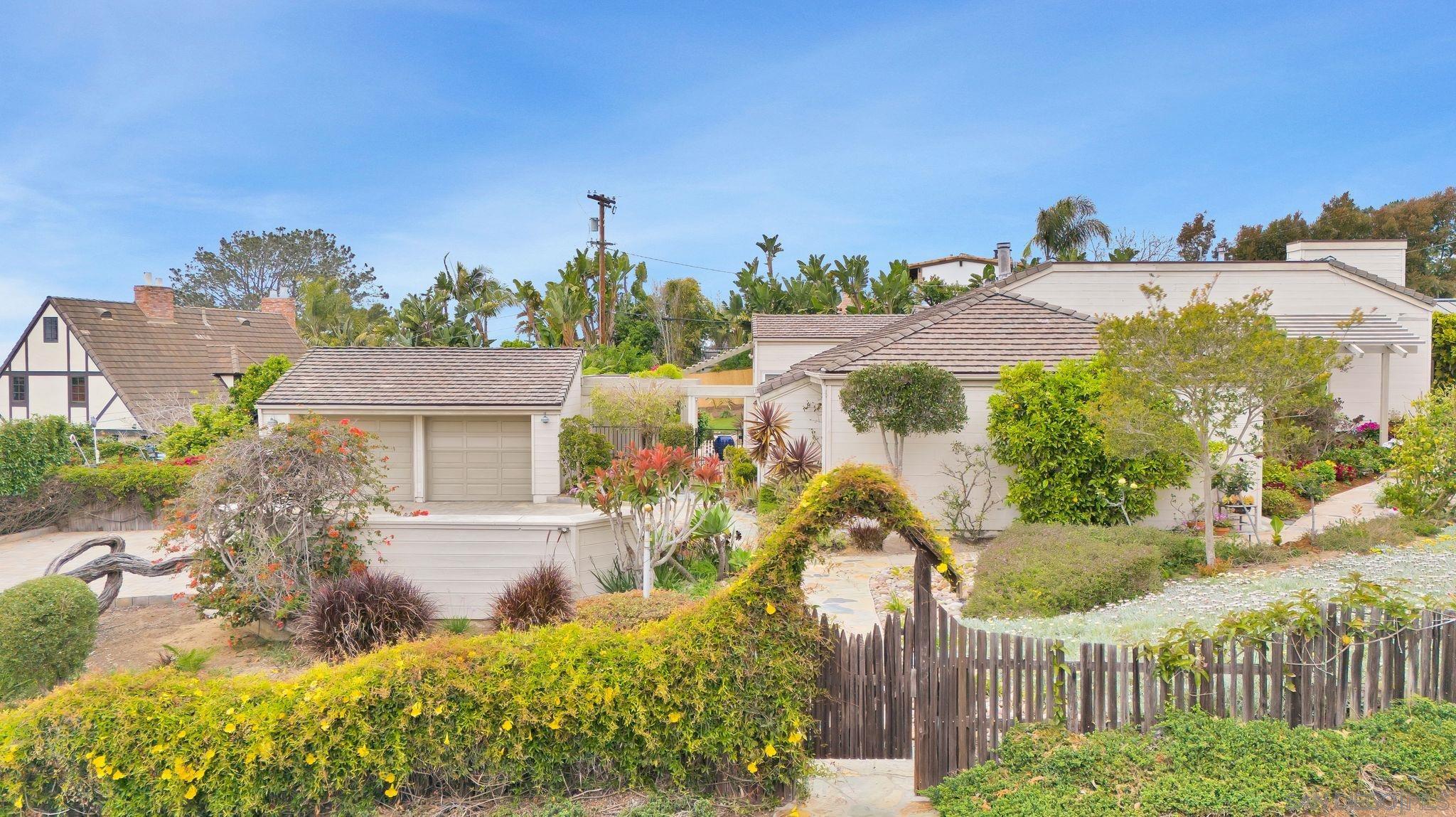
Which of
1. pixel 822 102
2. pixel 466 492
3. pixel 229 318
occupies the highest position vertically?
pixel 822 102

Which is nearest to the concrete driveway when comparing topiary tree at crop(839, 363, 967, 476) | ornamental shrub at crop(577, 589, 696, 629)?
ornamental shrub at crop(577, 589, 696, 629)

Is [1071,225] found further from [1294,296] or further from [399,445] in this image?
[399,445]

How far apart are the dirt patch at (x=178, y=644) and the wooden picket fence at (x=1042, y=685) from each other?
19.3 ft

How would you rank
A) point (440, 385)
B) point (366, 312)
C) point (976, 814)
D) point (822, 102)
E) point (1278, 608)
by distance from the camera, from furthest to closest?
point (366, 312) < point (440, 385) < point (822, 102) < point (1278, 608) < point (976, 814)

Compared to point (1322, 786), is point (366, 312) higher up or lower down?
higher up

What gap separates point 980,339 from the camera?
49.1ft

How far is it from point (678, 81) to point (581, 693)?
47.8ft

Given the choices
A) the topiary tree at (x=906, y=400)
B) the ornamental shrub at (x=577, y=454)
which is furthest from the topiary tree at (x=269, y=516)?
the ornamental shrub at (x=577, y=454)

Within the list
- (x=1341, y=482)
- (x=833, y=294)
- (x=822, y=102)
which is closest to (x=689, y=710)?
(x=822, y=102)

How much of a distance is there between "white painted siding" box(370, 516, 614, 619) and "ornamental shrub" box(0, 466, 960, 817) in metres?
4.98

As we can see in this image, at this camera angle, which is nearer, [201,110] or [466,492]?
[201,110]

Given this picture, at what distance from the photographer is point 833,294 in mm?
42562

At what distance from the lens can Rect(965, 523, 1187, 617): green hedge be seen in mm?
8344

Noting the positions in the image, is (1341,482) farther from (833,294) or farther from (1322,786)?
(833,294)
